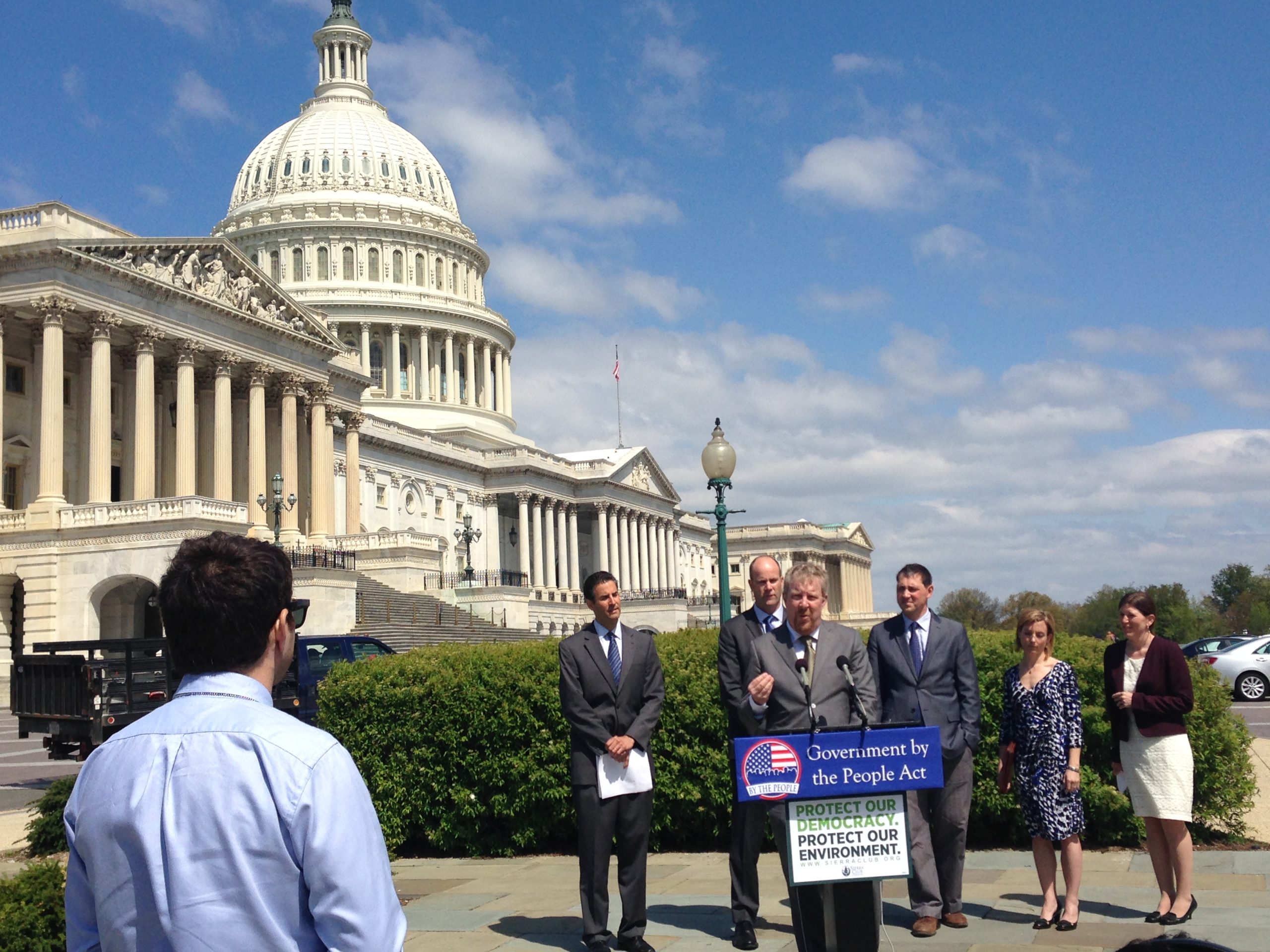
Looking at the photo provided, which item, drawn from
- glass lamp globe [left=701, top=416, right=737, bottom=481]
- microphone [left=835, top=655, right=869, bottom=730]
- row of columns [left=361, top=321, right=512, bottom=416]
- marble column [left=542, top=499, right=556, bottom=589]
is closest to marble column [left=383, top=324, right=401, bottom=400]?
row of columns [left=361, top=321, right=512, bottom=416]

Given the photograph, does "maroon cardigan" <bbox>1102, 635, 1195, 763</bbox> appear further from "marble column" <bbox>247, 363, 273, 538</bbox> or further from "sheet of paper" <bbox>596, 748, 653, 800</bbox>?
"marble column" <bbox>247, 363, 273, 538</bbox>

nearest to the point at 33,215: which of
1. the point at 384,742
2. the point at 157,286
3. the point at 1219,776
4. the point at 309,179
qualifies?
the point at 157,286

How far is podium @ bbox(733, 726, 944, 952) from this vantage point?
672 centimetres

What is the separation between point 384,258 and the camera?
326 ft

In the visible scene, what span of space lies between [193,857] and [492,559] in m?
87.3

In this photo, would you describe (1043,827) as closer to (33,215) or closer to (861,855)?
(861,855)

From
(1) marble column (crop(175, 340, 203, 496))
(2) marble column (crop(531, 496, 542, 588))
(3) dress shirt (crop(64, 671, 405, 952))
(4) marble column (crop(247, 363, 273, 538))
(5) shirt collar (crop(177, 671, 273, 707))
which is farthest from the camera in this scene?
(2) marble column (crop(531, 496, 542, 588))

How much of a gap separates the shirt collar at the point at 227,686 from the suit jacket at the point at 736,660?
18.9ft

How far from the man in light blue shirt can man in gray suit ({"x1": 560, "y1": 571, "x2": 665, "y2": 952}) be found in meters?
5.52

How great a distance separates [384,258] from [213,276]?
4801 centimetres

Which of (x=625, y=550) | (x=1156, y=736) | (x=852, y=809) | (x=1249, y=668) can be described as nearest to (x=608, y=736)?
(x=852, y=809)

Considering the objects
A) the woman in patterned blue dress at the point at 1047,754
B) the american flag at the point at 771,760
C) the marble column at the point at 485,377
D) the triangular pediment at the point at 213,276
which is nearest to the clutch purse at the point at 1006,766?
the woman in patterned blue dress at the point at 1047,754

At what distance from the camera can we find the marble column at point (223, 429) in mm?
52594

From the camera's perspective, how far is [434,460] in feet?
274
